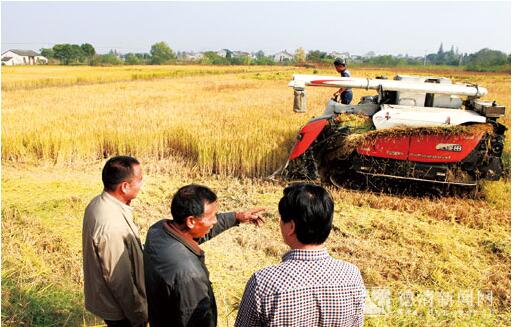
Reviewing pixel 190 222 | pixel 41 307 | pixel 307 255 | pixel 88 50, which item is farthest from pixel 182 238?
pixel 88 50

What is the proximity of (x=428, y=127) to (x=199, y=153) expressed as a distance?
3.78 m

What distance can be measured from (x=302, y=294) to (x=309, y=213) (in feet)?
1.02

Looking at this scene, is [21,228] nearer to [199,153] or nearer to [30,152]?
[199,153]

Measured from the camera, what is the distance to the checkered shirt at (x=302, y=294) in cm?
151

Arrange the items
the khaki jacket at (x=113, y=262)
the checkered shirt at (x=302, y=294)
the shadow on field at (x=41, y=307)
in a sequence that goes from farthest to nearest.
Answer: the shadow on field at (x=41, y=307) → the khaki jacket at (x=113, y=262) → the checkered shirt at (x=302, y=294)

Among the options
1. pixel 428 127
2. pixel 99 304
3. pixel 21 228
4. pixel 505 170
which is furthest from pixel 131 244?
pixel 505 170

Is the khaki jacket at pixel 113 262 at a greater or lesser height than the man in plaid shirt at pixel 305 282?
lesser

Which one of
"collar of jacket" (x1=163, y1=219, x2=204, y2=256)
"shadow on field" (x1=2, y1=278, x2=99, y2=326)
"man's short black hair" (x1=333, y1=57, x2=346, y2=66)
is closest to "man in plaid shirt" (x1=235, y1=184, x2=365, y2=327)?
"collar of jacket" (x1=163, y1=219, x2=204, y2=256)

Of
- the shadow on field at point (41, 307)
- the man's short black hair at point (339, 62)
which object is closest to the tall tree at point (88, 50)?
the man's short black hair at point (339, 62)

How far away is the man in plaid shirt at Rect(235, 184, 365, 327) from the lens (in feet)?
4.98

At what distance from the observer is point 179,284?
182 cm

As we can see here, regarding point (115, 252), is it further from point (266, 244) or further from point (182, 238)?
point (266, 244)

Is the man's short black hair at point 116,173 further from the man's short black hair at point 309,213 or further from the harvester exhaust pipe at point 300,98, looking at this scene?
the harvester exhaust pipe at point 300,98

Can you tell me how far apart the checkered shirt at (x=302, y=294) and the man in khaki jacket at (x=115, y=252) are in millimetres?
979
